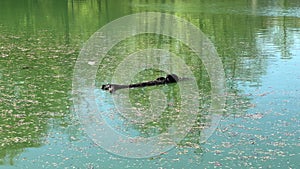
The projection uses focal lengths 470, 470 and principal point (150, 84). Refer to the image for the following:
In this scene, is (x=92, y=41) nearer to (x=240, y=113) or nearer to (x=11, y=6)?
(x=240, y=113)

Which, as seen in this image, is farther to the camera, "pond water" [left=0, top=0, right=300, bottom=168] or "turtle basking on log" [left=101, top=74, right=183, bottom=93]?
"turtle basking on log" [left=101, top=74, right=183, bottom=93]

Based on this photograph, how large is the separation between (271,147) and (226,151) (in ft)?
1.67

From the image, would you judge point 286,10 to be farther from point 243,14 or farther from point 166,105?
point 166,105

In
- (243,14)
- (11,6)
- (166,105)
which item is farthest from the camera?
(11,6)

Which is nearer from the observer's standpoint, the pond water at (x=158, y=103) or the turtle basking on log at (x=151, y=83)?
the pond water at (x=158, y=103)

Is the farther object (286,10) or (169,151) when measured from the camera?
(286,10)

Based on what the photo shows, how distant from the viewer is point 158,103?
655 cm

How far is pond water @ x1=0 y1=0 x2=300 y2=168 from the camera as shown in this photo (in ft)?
15.6

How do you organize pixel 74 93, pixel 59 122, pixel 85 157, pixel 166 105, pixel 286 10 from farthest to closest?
pixel 286 10
pixel 74 93
pixel 166 105
pixel 59 122
pixel 85 157

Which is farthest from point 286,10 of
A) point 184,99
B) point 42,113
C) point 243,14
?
point 42,113

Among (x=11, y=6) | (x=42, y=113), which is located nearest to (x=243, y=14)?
(x=11, y=6)

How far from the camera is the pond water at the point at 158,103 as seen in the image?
4.74 meters

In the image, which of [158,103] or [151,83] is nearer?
[158,103]

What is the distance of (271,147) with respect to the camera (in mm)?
4973
